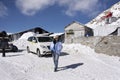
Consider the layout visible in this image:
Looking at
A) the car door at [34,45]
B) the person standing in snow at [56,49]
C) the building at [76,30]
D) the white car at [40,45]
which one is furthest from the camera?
the building at [76,30]

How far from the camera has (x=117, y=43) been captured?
656 inches

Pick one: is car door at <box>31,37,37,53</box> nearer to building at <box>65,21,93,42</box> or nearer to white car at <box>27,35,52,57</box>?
white car at <box>27,35,52,57</box>

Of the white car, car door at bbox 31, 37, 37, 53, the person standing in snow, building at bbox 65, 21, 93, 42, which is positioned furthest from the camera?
building at bbox 65, 21, 93, 42

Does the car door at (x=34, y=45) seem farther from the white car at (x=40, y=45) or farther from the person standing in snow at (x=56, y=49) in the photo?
the person standing in snow at (x=56, y=49)

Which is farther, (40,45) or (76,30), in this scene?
(76,30)

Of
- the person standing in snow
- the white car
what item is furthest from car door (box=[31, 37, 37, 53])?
the person standing in snow

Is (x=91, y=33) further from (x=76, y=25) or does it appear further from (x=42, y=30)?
(x=42, y=30)

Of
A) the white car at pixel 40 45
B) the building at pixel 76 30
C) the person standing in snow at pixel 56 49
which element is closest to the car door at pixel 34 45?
the white car at pixel 40 45

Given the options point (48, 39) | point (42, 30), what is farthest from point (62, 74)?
point (42, 30)

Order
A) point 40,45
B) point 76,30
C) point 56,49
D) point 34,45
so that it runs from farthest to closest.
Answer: point 76,30, point 34,45, point 40,45, point 56,49

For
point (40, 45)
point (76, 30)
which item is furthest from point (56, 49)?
point (76, 30)

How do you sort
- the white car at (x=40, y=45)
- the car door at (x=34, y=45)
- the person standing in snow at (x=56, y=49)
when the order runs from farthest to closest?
the car door at (x=34, y=45), the white car at (x=40, y=45), the person standing in snow at (x=56, y=49)

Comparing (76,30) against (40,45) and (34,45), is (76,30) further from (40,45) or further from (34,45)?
(40,45)

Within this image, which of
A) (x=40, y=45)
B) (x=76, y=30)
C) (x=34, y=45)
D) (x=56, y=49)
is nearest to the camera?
(x=56, y=49)
